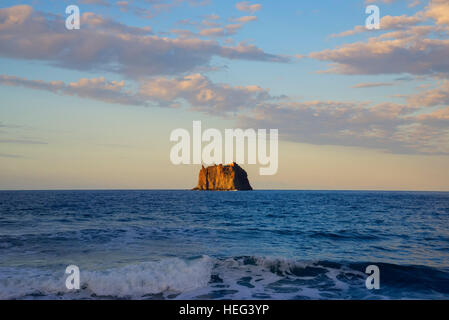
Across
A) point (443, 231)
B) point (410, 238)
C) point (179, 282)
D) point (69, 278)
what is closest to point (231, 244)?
point (179, 282)

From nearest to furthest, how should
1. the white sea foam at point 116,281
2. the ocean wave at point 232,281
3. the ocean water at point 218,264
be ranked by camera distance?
the white sea foam at point 116,281 → the ocean wave at point 232,281 → the ocean water at point 218,264

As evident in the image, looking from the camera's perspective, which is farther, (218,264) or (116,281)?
(218,264)

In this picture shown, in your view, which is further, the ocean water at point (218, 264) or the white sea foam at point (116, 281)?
the ocean water at point (218, 264)

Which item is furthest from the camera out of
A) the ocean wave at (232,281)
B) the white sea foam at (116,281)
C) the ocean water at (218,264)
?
the ocean water at (218,264)

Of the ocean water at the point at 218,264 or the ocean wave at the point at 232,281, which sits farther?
the ocean water at the point at 218,264

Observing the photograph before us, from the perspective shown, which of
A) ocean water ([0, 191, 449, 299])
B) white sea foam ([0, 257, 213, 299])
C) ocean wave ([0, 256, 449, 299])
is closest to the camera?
white sea foam ([0, 257, 213, 299])

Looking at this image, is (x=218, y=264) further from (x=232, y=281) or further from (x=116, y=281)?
(x=116, y=281)

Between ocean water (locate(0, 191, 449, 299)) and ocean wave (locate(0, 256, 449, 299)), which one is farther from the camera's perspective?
ocean water (locate(0, 191, 449, 299))

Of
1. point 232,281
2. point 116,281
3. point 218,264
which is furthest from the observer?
point 218,264

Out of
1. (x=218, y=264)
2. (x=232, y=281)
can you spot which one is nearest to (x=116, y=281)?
(x=232, y=281)

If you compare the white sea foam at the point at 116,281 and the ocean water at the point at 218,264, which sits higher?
the white sea foam at the point at 116,281

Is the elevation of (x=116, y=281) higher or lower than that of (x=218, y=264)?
higher

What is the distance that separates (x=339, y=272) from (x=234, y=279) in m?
5.36

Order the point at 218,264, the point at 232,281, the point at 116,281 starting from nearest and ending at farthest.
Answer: the point at 116,281
the point at 232,281
the point at 218,264
